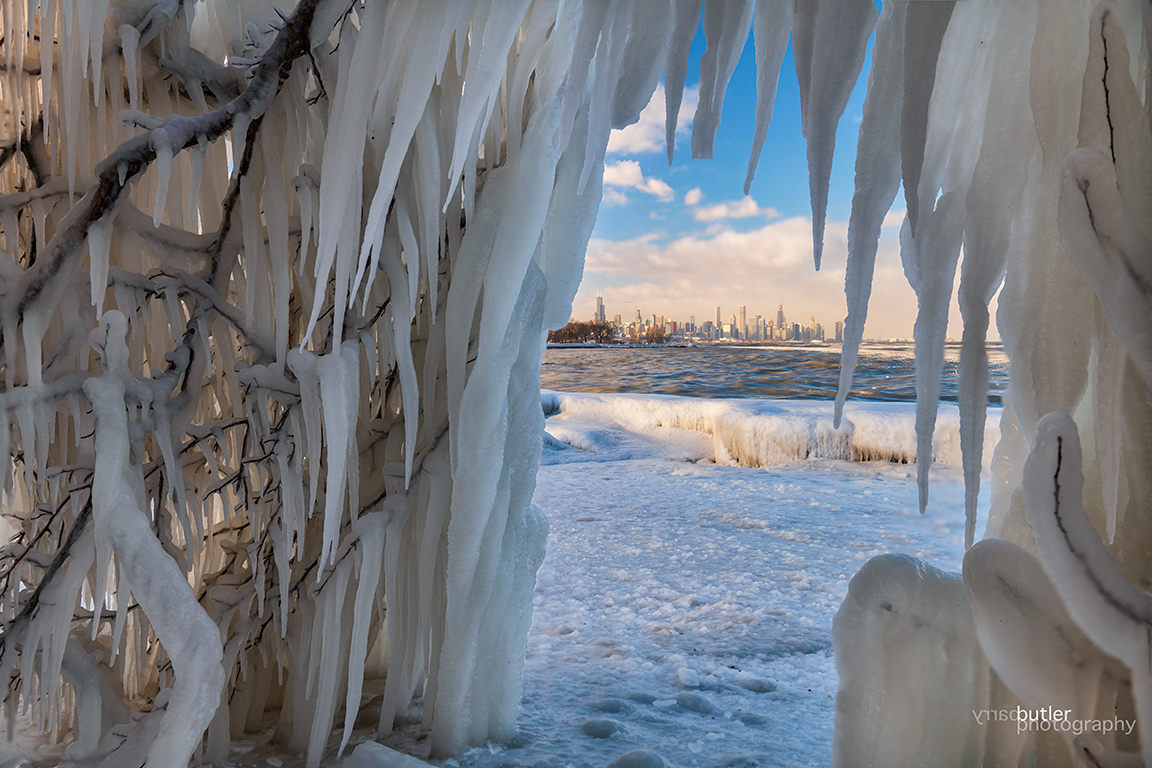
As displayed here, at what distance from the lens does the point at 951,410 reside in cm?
948

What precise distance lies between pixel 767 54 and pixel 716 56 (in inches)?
3.0

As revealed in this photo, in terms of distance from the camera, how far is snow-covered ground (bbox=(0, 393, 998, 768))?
1.39 metres

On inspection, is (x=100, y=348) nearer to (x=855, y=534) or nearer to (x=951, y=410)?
(x=855, y=534)

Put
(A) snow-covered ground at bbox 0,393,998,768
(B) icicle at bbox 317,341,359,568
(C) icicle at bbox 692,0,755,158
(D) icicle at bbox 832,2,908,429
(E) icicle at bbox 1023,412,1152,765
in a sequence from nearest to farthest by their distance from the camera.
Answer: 1. (E) icicle at bbox 1023,412,1152,765
2. (D) icicle at bbox 832,2,908,429
3. (C) icicle at bbox 692,0,755,158
4. (B) icicle at bbox 317,341,359,568
5. (A) snow-covered ground at bbox 0,393,998,768

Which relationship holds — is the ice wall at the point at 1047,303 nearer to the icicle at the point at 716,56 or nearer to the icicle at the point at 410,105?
the icicle at the point at 716,56

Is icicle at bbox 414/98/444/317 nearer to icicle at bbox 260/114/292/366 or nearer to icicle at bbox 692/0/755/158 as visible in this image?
icicle at bbox 260/114/292/366

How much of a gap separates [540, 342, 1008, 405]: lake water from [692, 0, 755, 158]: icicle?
9.74m

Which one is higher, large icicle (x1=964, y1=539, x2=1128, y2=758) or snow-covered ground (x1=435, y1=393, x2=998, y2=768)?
large icicle (x1=964, y1=539, x2=1128, y2=758)

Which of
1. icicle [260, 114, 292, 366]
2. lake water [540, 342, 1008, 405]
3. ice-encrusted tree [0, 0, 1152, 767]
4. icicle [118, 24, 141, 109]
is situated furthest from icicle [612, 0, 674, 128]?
lake water [540, 342, 1008, 405]

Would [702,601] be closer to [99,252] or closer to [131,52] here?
[99,252]

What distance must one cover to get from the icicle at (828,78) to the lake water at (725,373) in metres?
9.91

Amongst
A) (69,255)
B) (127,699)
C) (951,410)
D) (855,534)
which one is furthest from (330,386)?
(951,410)

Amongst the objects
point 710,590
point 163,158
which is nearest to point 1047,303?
point 163,158

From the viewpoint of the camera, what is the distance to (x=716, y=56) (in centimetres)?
94
